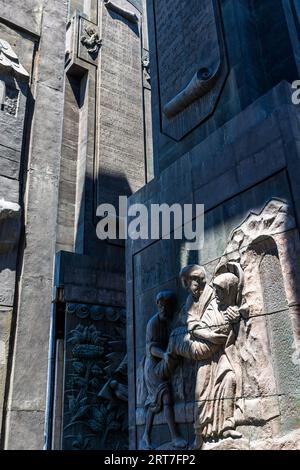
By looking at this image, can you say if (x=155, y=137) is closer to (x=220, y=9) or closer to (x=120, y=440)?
(x=220, y=9)

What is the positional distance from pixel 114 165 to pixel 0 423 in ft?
39.7

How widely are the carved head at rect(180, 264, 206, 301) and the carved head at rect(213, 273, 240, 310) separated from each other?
0.56 meters

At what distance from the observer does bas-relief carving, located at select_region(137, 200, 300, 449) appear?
18.5 feet

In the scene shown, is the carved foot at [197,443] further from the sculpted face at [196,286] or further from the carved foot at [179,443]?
the sculpted face at [196,286]

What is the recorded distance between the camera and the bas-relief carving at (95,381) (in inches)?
458

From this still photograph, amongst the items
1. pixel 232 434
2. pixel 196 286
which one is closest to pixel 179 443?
pixel 232 434

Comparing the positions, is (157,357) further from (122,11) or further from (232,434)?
(122,11)

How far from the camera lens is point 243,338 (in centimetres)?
607

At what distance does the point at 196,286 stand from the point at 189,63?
5.29m

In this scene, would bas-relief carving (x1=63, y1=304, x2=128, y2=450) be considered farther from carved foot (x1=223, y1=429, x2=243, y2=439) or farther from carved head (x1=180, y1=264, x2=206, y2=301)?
carved foot (x1=223, y1=429, x2=243, y2=439)

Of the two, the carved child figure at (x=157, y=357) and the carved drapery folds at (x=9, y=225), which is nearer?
the carved drapery folds at (x=9, y=225)

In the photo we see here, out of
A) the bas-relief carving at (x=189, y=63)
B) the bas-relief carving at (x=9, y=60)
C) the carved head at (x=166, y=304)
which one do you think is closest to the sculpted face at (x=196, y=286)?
the carved head at (x=166, y=304)

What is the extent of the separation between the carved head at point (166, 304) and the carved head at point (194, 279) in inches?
22.4

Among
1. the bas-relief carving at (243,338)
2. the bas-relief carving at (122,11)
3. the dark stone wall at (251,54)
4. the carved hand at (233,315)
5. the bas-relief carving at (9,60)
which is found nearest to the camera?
the bas-relief carving at (243,338)
